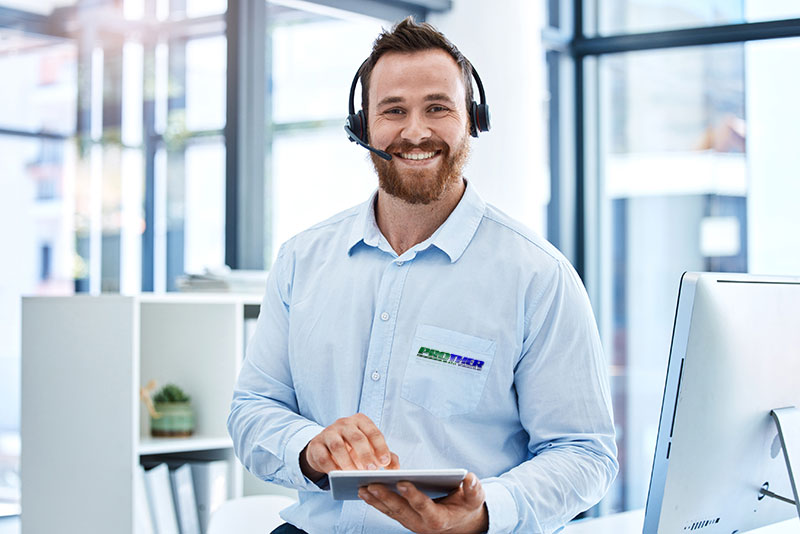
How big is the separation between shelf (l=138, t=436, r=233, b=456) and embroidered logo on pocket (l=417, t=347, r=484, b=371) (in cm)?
132

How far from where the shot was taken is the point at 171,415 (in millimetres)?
2934

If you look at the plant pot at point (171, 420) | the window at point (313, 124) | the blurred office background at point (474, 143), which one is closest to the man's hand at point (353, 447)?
the plant pot at point (171, 420)

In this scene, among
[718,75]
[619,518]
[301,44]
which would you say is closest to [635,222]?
[718,75]

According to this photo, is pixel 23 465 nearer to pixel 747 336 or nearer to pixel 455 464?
pixel 455 464

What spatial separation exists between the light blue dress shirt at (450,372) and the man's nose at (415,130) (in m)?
Answer: 0.16

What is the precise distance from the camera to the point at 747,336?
4.74 ft

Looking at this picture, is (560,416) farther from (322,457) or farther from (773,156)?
(773,156)

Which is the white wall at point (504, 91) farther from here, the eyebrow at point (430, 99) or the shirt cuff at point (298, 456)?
the shirt cuff at point (298, 456)

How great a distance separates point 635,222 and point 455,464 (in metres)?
3.16

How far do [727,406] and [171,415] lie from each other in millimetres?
1956

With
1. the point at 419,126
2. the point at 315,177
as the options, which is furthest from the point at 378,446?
the point at 315,177

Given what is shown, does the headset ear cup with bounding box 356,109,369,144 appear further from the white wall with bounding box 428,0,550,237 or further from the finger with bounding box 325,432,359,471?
the white wall with bounding box 428,0,550,237

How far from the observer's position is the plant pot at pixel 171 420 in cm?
294

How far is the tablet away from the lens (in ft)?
4.03
